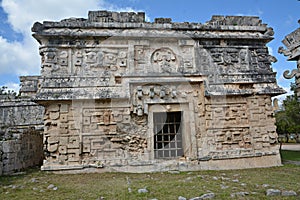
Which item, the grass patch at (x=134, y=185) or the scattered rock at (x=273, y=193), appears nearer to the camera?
the scattered rock at (x=273, y=193)

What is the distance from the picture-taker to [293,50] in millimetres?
4637

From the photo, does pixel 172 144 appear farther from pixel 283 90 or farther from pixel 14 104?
pixel 14 104

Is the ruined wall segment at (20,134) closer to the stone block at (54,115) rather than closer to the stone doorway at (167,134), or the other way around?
the stone block at (54,115)

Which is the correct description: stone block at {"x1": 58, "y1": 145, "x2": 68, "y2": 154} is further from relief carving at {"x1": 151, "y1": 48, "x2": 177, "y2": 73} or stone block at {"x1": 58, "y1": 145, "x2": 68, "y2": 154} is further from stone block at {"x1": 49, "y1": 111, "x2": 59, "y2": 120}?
relief carving at {"x1": 151, "y1": 48, "x2": 177, "y2": 73}

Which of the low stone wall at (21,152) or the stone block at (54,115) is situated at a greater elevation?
the stone block at (54,115)

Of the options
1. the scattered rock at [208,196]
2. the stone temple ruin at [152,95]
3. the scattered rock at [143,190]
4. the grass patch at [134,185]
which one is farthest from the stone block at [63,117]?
the scattered rock at [208,196]

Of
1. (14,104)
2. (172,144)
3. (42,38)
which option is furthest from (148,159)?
(14,104)

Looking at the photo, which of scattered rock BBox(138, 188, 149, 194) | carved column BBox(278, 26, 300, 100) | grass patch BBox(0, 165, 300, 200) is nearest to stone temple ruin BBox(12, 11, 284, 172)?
grass patch BBox(0, 165, 300, 200)

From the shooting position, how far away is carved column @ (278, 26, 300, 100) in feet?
14.8

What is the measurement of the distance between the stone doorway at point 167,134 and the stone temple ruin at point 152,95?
0.03 metres

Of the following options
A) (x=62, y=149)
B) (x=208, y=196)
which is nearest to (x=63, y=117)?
(x=62, y=149)

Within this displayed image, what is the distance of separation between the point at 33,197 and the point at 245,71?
6984 millimetres

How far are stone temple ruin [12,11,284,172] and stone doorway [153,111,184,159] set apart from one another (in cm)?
3

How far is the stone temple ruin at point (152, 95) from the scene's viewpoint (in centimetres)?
691
